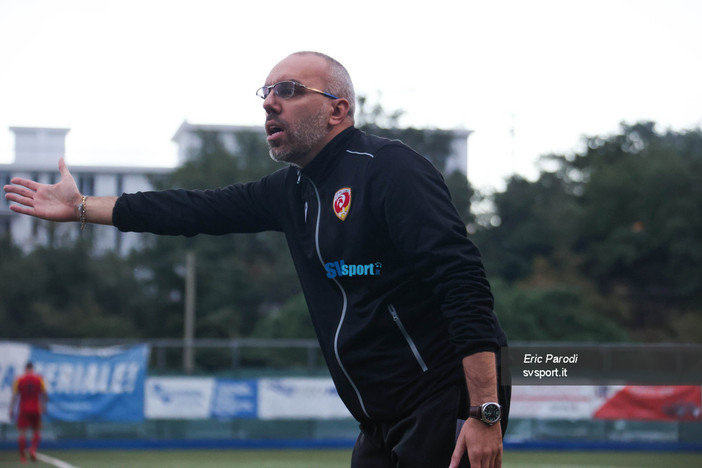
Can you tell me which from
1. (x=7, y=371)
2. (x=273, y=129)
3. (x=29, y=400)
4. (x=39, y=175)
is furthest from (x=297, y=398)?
(x=39, y=175)

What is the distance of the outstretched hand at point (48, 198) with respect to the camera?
12.3 ft

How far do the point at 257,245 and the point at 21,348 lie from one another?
106ft

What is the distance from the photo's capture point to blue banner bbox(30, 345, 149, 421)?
58.5 ft

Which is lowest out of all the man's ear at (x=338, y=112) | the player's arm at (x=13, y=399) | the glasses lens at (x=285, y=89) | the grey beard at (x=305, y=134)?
the player's arm at (x=13, y=399)

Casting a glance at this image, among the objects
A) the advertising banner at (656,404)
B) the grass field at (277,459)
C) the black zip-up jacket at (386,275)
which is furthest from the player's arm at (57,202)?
the advertising banner at (656,404)

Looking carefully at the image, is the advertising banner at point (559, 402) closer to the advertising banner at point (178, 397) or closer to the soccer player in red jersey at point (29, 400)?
the advertising banner at point (178, 397)

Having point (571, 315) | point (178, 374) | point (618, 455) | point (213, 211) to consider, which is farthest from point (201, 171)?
point (213, 211)

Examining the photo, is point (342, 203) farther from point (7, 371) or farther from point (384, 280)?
point (7, 371)

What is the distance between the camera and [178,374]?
60.1 ft

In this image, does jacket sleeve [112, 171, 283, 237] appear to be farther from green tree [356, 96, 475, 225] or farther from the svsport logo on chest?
green tree [356, 96, 475, 225]

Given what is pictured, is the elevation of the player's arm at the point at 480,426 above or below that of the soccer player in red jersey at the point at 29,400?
below

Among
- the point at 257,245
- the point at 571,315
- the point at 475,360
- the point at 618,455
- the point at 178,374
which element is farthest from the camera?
the point at 257,245

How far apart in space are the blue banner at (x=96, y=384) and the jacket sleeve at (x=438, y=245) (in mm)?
15732

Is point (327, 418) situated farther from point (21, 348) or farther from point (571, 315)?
point (571, 315)
